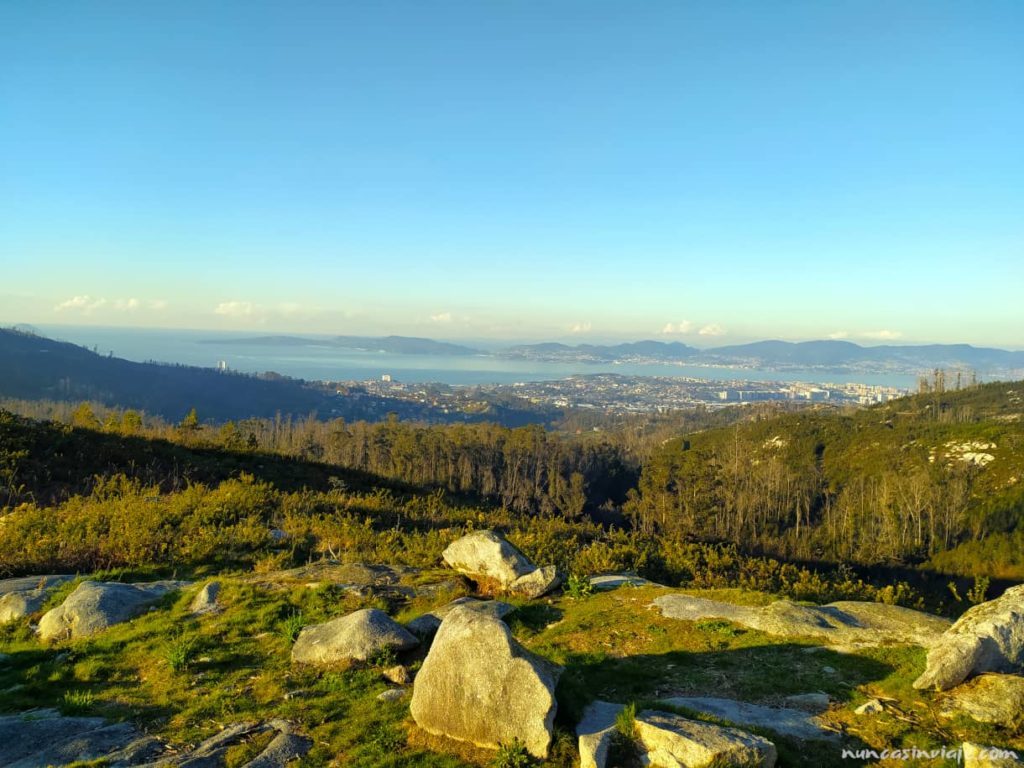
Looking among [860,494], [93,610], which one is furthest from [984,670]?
[860,494]

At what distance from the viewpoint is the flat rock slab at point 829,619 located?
27.6 ft

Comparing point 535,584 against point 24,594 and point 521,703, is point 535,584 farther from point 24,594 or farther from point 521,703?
point 24,594

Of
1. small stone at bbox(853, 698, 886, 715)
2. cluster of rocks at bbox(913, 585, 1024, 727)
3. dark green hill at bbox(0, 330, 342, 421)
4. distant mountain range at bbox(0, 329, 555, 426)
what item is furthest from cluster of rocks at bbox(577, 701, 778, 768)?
dark green hill at bbox(0, 330, 342, 421)

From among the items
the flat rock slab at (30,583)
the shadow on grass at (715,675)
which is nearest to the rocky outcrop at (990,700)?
the shadow on grass at (715,675)

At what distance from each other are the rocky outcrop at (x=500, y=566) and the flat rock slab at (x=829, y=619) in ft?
7.50

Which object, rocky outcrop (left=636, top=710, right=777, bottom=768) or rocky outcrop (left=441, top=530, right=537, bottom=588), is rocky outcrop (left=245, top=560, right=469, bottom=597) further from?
rocky outcrop (left=636, top=710, right=777, bottom=768)

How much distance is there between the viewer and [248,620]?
30.8 feet

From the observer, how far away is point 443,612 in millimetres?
9648

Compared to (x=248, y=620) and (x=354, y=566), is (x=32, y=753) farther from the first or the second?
(x=354, y=566)

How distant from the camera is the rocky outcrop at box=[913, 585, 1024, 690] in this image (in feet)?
20.7

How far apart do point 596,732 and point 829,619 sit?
573 centimetres

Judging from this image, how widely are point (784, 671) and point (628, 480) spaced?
80.7 meters

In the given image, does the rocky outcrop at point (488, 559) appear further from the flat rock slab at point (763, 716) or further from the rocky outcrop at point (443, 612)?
the flat rock slab at point (763, 716)

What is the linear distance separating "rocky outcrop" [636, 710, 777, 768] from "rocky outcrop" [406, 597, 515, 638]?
3.24 meters
